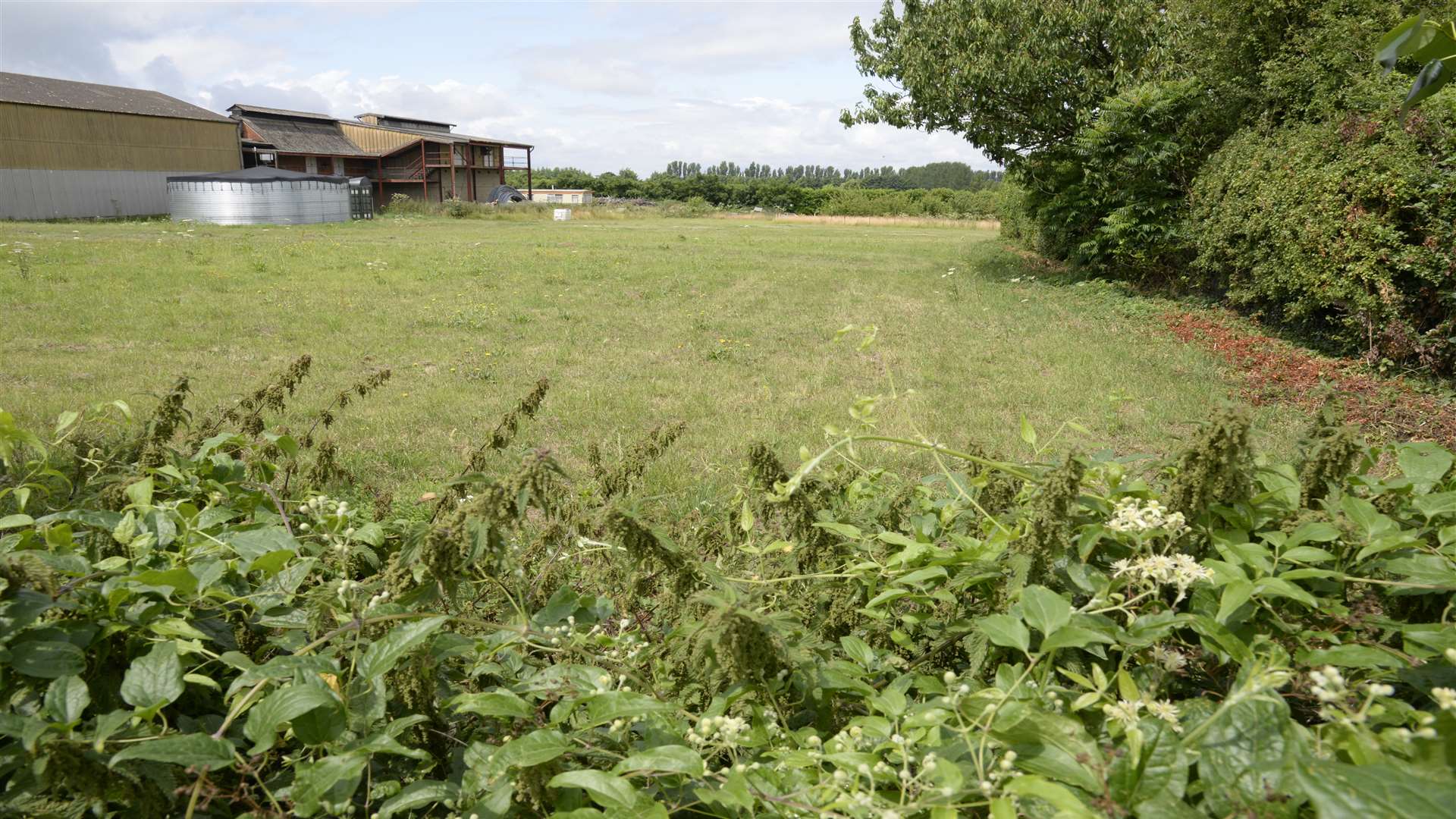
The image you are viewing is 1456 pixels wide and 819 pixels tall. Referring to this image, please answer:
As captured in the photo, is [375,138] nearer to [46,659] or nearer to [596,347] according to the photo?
[596,347]

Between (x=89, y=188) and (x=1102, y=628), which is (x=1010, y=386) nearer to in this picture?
(x=1102, y=628)

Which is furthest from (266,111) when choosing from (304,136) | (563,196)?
(563,196)

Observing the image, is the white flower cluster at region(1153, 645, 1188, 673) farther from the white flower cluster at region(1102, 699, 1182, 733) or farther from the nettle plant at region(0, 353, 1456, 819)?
the white flower cluster at region(1102, 699, 1182, 733)

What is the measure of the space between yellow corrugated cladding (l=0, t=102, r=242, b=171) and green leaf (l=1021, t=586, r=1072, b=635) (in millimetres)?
34931

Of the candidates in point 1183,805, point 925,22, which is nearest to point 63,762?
point 1183,805

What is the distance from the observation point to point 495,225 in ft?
99.1

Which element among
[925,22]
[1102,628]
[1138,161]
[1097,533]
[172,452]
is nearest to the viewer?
[1102,628]

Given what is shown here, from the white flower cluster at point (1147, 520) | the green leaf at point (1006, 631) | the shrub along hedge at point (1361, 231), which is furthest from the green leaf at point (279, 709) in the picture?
the shrub along hedge at point (1361, 231)

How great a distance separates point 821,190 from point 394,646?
69.8 metres

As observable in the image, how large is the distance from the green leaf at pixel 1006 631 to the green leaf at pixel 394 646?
67 cm

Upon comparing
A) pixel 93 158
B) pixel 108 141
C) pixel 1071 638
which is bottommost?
pixel 1071 638

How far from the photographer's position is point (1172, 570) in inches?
42.5

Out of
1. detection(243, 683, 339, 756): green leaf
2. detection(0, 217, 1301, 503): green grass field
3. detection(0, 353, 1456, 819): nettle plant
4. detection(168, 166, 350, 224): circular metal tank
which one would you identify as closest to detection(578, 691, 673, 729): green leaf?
detection(0, 353, 1456, 819): nettle plant

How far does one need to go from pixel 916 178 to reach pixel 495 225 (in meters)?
78.9
